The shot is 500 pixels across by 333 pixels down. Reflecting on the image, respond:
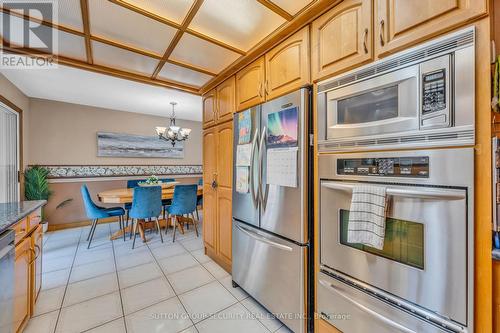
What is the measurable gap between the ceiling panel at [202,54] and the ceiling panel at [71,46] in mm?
789

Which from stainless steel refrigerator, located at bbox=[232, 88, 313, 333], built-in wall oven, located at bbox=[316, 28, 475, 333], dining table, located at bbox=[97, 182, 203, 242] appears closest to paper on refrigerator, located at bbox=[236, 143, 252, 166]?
stainless steel refrigerator, located at bbox=[232, 88, 313, 333]

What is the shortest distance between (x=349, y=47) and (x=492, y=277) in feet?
4.07

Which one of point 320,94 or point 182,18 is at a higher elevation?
point 182,18

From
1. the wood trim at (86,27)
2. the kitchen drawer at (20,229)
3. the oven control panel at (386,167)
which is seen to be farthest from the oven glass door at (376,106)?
the kitchen drawer at (20,229)

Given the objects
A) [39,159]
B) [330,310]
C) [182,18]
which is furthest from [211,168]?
[39,159]

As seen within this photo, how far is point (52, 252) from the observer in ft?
9.68

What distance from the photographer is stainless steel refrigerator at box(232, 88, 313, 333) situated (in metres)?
1.42

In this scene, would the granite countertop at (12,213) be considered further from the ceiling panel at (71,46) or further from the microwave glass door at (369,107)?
the microwave glass door at (369,107)

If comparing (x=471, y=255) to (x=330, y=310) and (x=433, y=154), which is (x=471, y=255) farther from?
(x=330, y=310)

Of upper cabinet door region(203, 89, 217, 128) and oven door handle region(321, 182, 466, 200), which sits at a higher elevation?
upper cabinet door region(203, 89, 217, 128)

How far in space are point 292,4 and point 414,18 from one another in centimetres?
77

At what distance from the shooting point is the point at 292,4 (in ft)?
4.71

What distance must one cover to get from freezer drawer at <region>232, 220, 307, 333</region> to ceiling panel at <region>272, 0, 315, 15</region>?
1.64 m

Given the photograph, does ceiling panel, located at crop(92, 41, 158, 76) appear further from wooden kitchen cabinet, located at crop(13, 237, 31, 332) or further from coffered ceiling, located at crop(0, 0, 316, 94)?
wooden kitchen cabinet, located at crop(13, 237, 31, 332)
